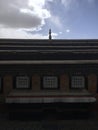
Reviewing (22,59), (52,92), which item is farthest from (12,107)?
(22,59)

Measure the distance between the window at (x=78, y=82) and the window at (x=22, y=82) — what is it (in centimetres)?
428

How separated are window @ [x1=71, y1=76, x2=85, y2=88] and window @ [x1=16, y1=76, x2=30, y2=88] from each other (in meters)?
4.28

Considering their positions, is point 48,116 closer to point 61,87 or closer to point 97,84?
point 61,87

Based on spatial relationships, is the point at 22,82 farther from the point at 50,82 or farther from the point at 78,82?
the point at 78,82

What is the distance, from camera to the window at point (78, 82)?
23031 millimetres

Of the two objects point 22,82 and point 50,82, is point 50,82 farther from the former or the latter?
point 22,82

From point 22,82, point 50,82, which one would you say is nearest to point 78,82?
point 50,82

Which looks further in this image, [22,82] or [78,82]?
[78,82]

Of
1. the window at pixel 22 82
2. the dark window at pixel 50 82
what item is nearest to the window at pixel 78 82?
the dark window at pixel 50 82

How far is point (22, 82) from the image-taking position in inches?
902

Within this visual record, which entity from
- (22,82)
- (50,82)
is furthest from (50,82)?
(22,82)

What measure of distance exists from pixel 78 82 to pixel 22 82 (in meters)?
5.33

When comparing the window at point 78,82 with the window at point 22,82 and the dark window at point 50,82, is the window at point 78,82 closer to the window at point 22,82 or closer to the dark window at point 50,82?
the dark window at point 50,82

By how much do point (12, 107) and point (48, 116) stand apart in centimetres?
332
